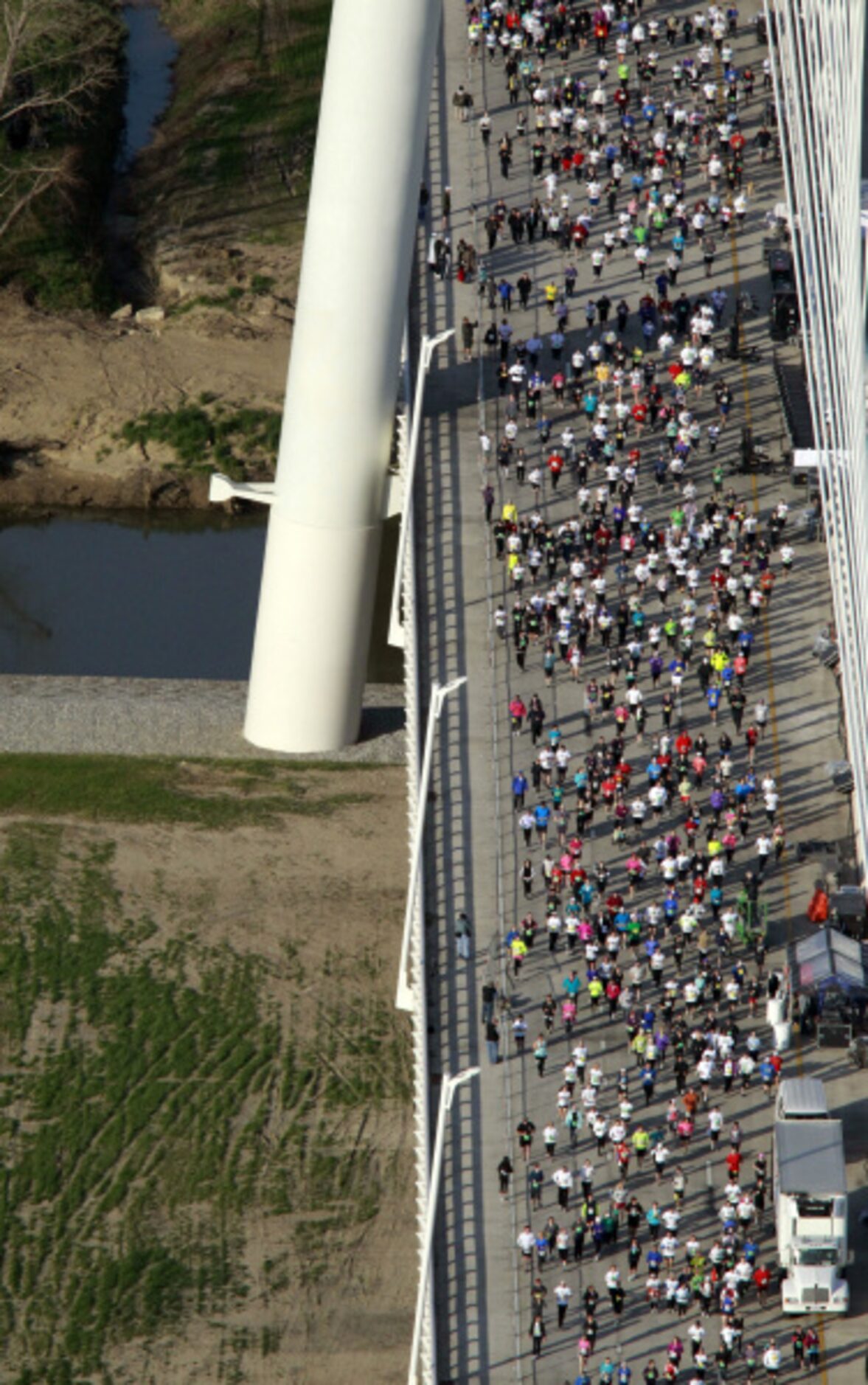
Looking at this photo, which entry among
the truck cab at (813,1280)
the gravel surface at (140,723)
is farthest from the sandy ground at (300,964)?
the truck cab at (813,1280)

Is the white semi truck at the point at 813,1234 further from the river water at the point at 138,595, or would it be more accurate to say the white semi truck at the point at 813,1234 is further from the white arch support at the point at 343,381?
the river water at the point at 138,595

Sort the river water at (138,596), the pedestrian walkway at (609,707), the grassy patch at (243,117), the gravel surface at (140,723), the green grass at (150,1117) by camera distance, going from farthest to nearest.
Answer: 1. the grassy patch at (243,117)
2. the river water at (138,596)
3. the gravel surface at (140,723)
4. the green grass at (150,1117)
5. the pedestrian walkway at (609,707)

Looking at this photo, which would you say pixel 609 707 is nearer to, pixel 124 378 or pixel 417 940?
pixel 417 940

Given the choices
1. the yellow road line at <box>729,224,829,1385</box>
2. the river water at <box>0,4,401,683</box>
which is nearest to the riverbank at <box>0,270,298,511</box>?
the river water at <box>0,4,401,683</box>

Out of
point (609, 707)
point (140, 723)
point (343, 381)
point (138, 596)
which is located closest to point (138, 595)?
point (138, 596)

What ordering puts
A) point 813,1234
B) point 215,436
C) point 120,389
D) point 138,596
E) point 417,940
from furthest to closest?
point 120,389 < point 215,436 < point 138,596 < point 417,940 < point 813,1234

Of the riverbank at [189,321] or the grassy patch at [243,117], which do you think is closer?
the riverbank at [189,321]
